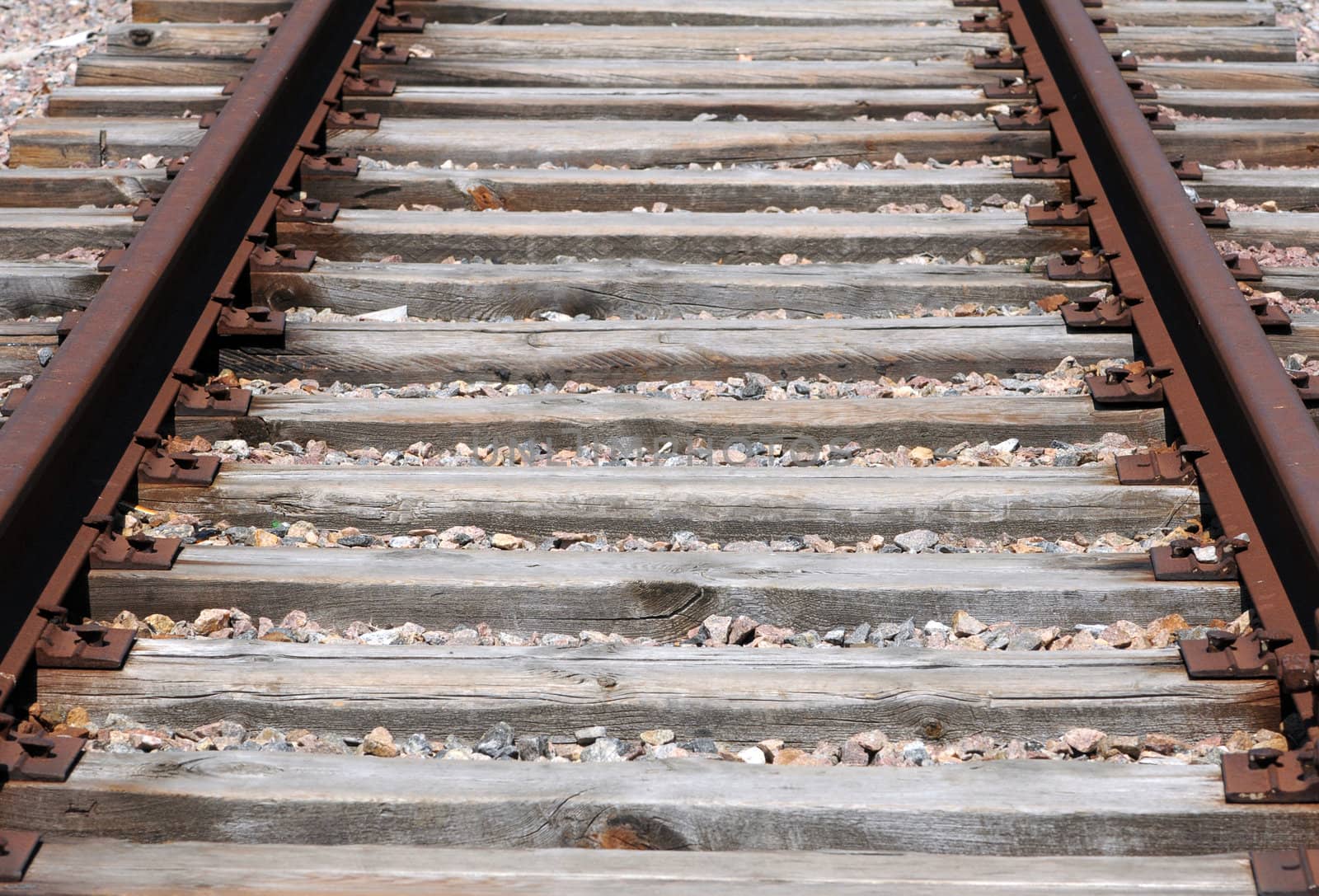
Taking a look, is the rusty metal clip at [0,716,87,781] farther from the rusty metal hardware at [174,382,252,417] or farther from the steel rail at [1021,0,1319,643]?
the steel rail at [1021,0,1319,643]

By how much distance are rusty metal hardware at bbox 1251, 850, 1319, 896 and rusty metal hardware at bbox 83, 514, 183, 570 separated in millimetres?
2013

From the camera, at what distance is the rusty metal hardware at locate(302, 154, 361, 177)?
14.0ft

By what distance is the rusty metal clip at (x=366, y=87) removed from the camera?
189 inches

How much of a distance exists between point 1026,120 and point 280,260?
92.3 inches

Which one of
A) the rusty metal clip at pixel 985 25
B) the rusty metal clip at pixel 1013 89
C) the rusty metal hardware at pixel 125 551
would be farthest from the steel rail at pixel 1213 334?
the rusty metal hardware at pixel 125 551

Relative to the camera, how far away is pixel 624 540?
9.90 feet

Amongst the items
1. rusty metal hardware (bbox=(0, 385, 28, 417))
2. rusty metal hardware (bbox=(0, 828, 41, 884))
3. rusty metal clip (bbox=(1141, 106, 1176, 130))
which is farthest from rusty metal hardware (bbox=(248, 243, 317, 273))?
rusty metal clip (bbox=(1141, 106, 1176, 130))

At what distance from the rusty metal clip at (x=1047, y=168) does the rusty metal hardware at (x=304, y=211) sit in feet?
6.58

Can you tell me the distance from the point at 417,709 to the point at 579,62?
10.3 feet

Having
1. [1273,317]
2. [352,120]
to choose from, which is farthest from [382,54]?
[1273,317]

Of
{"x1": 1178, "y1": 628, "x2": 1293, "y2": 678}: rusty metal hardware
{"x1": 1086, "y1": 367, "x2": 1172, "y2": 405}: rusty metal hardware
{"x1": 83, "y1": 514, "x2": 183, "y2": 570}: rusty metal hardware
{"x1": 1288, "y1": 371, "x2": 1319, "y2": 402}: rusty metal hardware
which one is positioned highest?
{"x1": 1288, "y1": 371, "x2": 1319, "y2": 402}: rusty metal hardware

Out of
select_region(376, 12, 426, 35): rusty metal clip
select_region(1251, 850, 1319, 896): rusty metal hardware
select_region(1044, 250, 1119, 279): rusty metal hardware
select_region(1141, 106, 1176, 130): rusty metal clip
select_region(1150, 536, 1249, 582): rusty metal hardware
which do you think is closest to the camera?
select_region(1251, 850, 1319, 896): rusty metal hardware

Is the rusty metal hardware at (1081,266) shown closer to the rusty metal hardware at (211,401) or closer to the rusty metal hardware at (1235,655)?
the rusty metal hardware at (1235,655)

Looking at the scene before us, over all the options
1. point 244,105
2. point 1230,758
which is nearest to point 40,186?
point 244,105
